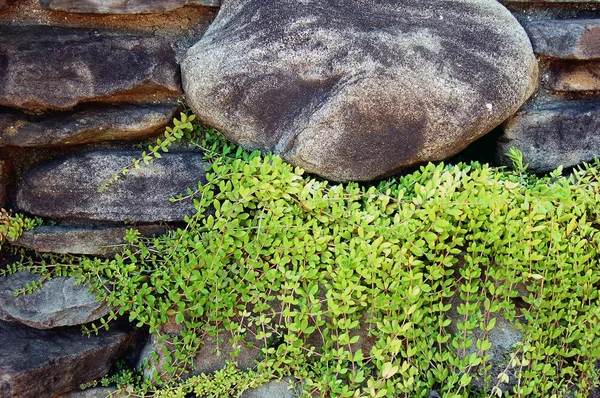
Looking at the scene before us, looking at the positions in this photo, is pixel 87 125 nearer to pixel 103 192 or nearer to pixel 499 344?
pixel 103 192

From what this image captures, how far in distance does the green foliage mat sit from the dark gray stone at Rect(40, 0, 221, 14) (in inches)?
19.0

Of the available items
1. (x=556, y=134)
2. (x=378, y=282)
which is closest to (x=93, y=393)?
(x=378, y=282)

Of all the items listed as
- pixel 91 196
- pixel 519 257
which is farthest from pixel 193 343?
pixel 519 257

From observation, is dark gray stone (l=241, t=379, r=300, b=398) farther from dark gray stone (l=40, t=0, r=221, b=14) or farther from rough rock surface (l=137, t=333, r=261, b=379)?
dark gray stone (l=40, t=0, r=221, b=14)

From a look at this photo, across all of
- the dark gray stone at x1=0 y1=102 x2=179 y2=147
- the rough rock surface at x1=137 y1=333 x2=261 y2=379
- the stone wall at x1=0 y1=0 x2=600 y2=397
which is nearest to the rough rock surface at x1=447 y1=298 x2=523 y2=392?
the rough rock surface at x1=137 y1=333 x2=261 y2=379

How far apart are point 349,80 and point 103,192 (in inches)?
41.0

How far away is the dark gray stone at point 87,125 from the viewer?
2.07 metres

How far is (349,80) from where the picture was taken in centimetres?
209

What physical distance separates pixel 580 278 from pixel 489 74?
0.85m

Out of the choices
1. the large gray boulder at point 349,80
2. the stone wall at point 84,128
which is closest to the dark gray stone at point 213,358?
the stone wall at point 84,128

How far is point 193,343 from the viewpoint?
2129 millimetres

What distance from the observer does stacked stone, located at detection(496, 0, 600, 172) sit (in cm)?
235

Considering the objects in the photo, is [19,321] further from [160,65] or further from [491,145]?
[491,145]

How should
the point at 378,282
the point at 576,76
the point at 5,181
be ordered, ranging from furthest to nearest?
the point at 576,76, the point at 5,181, the point at 378,282
